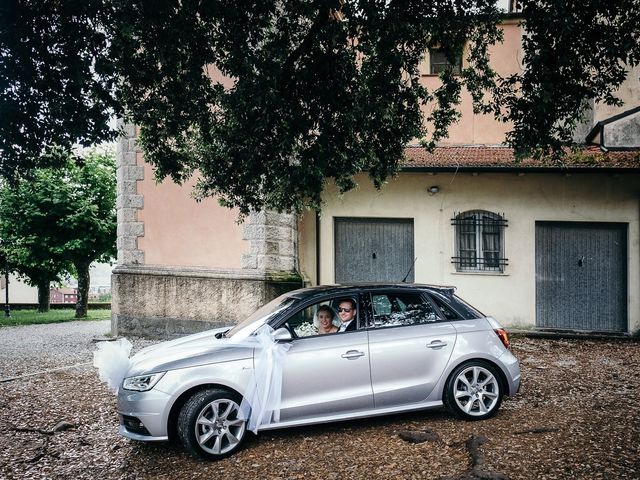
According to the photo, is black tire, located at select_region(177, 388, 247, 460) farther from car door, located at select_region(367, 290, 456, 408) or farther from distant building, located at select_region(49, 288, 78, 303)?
distant building, located at select_region(49, 288, 78, 303)

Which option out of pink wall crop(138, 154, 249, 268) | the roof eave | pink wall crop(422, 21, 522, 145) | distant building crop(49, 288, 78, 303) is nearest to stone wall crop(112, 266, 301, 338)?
pink wall crop(138, 154, 249, 268)

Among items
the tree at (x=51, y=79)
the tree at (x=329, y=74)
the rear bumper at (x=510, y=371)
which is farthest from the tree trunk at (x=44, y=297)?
the rear bumper at (x=510, y=371)

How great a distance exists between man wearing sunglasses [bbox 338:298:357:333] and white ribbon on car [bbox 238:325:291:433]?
0.75 meters

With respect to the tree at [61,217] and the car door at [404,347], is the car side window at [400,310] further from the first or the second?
the tree at [61,217]

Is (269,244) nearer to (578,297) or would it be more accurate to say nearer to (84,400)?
(84,400)

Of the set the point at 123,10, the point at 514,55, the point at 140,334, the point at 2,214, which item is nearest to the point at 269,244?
the point at 140,334

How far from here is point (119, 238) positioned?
40.3ft

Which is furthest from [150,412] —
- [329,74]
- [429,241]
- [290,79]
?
[429,241]

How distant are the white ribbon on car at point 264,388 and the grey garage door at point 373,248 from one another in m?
7.70

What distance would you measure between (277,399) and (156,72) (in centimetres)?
494

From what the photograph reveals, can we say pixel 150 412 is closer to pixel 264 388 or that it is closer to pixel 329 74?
pixel 264 388

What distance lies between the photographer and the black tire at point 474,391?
18.1 feet

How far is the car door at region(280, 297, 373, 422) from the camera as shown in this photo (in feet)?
16.4

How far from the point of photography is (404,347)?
17.6ft
